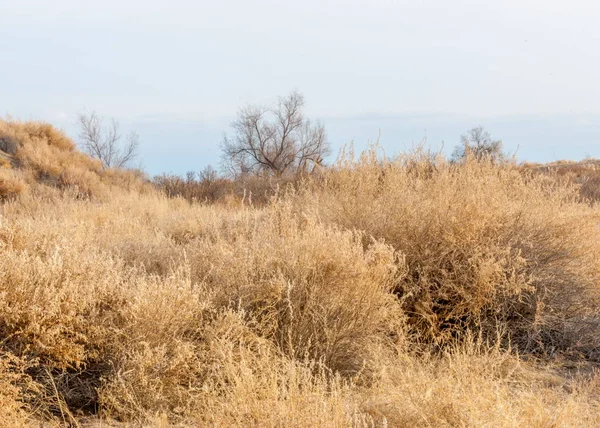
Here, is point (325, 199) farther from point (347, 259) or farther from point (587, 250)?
Answer: point (587, 250)

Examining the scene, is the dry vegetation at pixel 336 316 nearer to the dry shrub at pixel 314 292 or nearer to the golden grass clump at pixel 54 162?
the dry shrub at pixel 314 292

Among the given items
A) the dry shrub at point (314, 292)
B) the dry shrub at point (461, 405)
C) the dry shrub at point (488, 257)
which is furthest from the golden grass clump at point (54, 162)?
the dry shrub at point (461, 405)

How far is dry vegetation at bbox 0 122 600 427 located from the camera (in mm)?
3635

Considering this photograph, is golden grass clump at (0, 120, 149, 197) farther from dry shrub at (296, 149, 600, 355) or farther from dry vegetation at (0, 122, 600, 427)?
dry shrub at (296, 149, 600, 355)

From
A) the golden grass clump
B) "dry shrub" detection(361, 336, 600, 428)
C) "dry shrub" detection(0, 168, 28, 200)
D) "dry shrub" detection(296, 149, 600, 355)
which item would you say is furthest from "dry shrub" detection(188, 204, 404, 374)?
the golden grass clump

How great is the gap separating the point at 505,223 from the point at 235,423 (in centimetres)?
403

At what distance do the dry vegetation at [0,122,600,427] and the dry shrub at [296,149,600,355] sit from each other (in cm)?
2

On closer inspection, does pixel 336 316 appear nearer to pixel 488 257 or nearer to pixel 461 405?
pixel 461 405

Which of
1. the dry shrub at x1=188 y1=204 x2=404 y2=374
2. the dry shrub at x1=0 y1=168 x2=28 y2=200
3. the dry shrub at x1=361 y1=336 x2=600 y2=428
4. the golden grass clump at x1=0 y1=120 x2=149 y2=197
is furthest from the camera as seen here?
the golden grass clump at x1=0 y1=120 x2=149 y2=197

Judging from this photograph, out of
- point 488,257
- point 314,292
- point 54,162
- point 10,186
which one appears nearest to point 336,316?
point 314,292

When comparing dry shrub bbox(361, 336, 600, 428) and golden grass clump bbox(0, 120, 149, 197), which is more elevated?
golden grass clump bbox(0, 120, 149, 197)

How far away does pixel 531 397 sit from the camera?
385cm

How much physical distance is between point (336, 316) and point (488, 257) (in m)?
1.80

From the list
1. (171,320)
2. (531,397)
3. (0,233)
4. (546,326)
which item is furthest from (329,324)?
(0,233)
